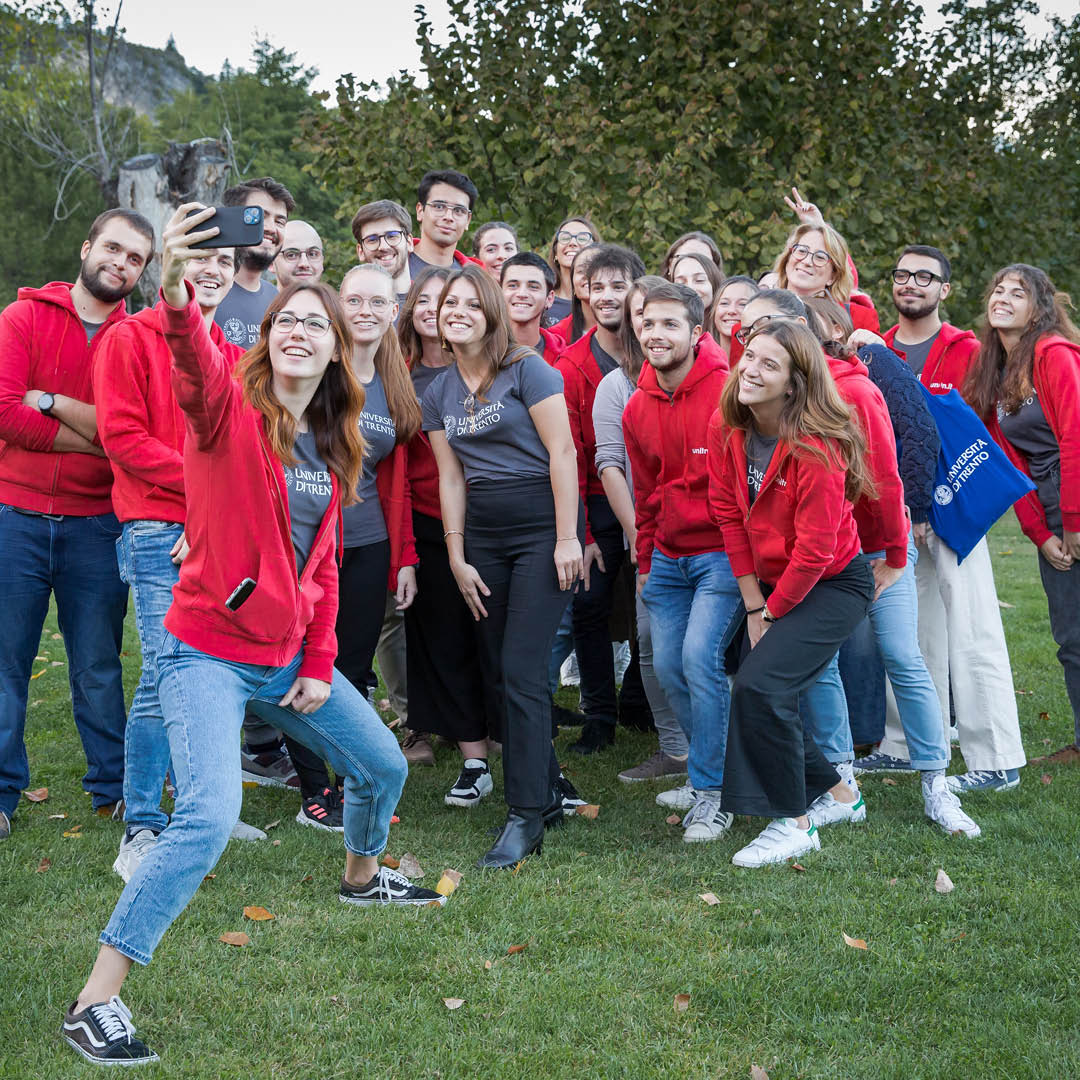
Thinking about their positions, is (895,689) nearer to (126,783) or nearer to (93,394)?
(126,783)

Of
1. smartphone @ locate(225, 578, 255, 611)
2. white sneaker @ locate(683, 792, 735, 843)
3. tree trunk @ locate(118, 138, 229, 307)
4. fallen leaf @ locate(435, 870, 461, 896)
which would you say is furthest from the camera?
tree trunk @ locate(118, 138, 229, 307)

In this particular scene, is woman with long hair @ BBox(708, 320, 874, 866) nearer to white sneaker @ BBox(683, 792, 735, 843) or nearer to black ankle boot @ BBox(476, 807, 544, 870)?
white sneaker @ BBox(683, 792, 735, 843)

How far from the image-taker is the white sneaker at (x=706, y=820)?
17.2ft

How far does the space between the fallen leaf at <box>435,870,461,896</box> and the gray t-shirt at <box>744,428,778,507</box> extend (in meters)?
1.92

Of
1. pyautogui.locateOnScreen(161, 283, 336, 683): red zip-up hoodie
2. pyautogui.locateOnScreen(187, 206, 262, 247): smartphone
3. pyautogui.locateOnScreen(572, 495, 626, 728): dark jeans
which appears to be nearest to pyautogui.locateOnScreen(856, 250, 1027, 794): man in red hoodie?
pyautogui.locateOnScreen(572, 495, 626, 728): dark jeans

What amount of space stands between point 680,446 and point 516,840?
1888 mm

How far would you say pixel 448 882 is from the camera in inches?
184

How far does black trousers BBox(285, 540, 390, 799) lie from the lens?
5602 millimetres

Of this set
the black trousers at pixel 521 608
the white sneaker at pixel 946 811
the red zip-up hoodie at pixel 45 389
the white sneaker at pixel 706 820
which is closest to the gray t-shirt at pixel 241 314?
the red zip-up hoodie at pixel 45 389

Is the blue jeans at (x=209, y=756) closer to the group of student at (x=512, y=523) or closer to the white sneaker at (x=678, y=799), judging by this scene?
the group of student at (x=512, y=523)

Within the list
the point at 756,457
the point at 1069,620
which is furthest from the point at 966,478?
the point at 756,457

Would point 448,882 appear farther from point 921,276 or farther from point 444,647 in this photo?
point 921,276

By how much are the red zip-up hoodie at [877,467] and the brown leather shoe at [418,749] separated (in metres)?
2.33

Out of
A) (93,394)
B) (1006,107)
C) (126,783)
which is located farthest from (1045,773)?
(1006,107)
